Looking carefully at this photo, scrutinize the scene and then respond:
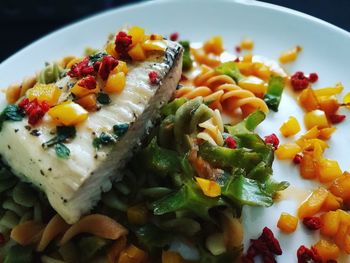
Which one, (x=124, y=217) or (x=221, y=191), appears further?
(x=124, y=217)

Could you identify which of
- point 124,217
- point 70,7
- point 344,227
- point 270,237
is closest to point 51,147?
point 124,217

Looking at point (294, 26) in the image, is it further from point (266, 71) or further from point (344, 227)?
point (344, 227)

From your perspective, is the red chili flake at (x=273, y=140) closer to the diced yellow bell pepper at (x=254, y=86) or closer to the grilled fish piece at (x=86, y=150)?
the diced yellow bell pepper at (x=254, y=86)

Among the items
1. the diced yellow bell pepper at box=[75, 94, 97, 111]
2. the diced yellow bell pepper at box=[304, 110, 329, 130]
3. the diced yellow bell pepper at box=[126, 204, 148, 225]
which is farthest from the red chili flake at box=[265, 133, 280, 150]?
the diced yellow bell pepper at box=[75, 94, 97, 111]

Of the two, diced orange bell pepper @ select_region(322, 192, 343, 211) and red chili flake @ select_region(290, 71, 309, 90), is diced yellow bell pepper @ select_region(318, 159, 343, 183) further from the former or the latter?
red chili flake @ select_region(290, 71, 309, 90)

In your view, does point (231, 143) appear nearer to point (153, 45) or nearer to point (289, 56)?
point (153, 45)

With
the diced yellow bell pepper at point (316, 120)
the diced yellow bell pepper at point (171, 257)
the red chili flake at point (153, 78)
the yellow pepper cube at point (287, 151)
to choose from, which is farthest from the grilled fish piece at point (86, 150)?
the diced yellow bell pepper at point (316, 120)

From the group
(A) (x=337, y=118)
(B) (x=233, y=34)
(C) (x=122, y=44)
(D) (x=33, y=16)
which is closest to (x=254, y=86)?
(A) (x=337, y=118)
